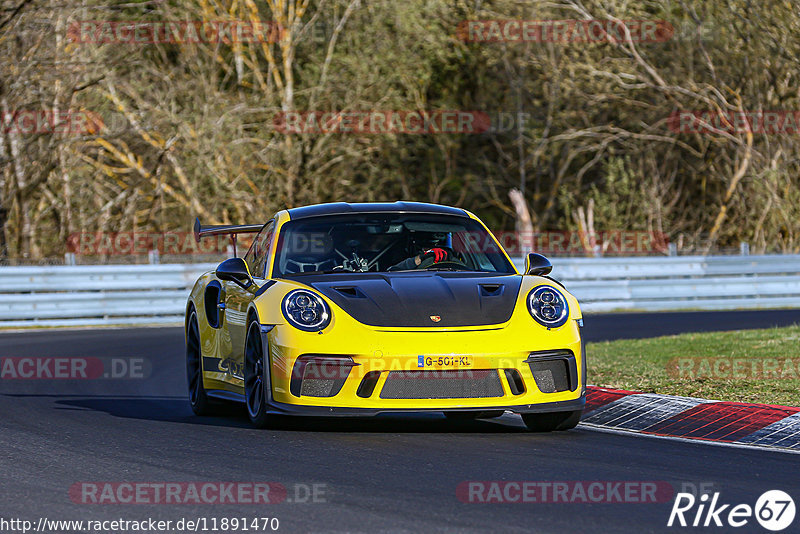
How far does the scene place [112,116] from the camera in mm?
28562

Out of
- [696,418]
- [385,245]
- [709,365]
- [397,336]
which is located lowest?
[709,365]

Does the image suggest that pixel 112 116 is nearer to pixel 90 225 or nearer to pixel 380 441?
pixel 90 225

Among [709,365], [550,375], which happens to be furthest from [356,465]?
[709,365]

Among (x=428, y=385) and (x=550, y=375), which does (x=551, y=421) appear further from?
(x=428, y=385)

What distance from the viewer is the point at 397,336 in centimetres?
759

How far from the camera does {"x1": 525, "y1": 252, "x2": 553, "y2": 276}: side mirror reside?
8570 millimetres

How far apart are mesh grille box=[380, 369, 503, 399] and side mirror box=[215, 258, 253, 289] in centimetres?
158

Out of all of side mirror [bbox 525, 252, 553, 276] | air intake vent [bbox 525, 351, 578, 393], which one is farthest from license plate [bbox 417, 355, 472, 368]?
side mirror [bbox 525, 252, 553, 276]

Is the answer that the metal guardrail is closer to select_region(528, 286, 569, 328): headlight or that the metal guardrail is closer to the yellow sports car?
the yellow sports car

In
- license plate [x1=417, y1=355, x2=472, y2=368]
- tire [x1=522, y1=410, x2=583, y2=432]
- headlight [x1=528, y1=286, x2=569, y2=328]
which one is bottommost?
tire [x1=522, y1=410, x2=583, y2=432]

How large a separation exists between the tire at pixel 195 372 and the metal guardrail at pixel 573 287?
35.4ft

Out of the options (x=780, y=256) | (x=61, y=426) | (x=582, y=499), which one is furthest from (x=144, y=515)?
(x=780, y=256)

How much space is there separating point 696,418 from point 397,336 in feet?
7.35

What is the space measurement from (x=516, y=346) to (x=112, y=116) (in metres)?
22.2
